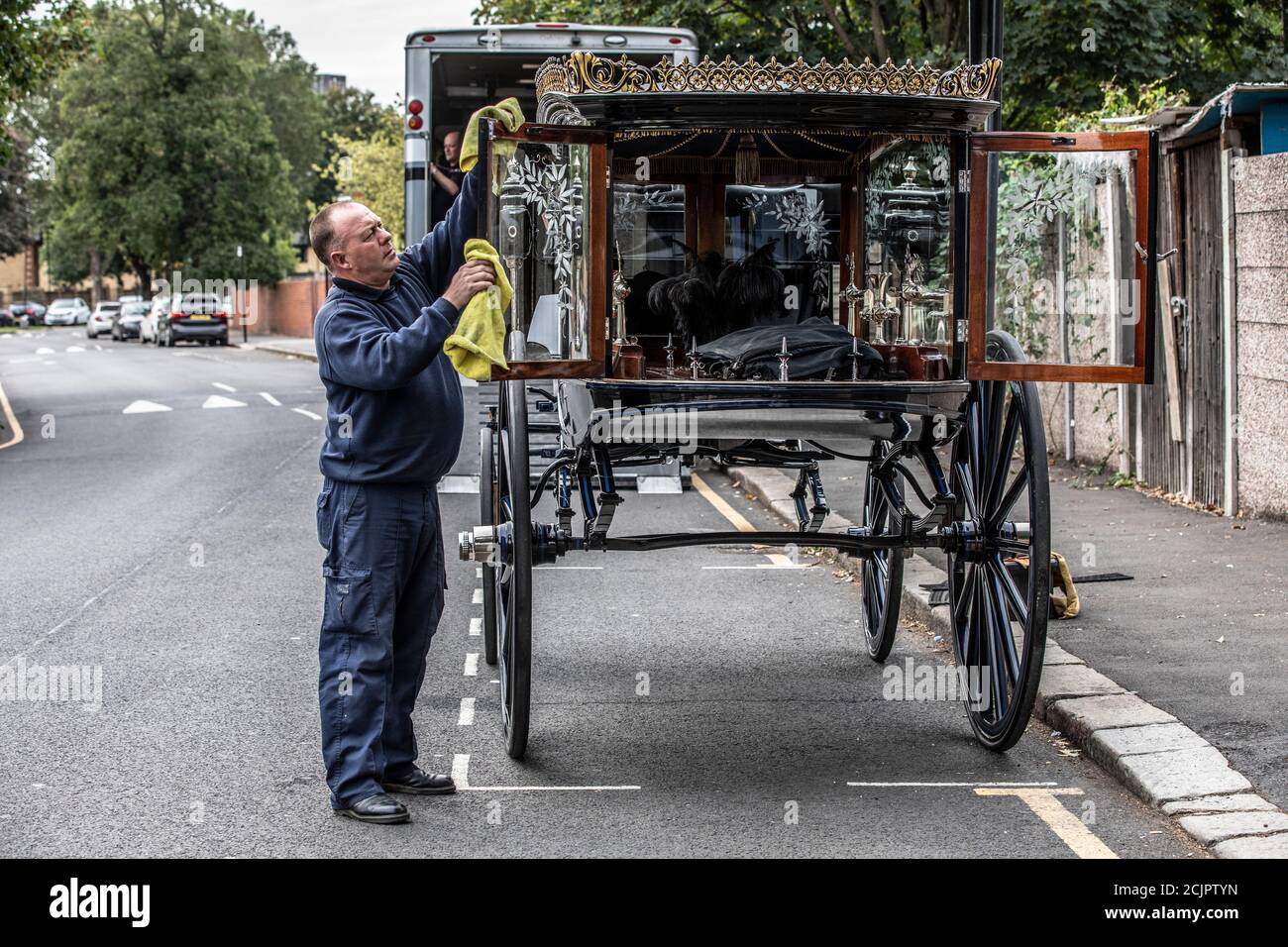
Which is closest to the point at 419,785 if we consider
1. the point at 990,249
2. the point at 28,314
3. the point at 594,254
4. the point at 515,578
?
the point at 515,578

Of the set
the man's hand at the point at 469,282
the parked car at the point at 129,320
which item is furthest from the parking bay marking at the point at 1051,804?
the parked car at the point at 129,320

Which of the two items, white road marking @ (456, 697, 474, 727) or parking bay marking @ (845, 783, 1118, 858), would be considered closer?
parking bay marking @ (845, 783, 1118, 858)

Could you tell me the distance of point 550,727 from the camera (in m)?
6.47

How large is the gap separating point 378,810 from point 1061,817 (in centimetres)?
219

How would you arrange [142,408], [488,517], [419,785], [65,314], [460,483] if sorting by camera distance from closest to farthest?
[419,785] < [488,517] < [460,483] < [142,408] < [65,314]

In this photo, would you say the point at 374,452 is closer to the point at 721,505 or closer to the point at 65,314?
the point at 721,505

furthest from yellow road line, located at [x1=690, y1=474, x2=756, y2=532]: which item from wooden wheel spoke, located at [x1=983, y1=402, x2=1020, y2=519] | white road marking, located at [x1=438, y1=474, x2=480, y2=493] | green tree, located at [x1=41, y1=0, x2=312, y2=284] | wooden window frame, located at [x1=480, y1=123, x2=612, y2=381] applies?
green tree, located at [x1=41, y1=0, x2=312, y2=284]

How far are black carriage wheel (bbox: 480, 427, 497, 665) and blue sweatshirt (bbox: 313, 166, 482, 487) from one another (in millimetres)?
1636

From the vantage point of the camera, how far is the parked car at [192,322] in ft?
163

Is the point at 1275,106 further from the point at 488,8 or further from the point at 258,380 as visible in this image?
the point at 258,380

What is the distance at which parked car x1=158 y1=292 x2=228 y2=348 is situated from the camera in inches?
1960

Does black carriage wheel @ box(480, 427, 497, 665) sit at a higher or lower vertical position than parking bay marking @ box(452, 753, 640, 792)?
higher

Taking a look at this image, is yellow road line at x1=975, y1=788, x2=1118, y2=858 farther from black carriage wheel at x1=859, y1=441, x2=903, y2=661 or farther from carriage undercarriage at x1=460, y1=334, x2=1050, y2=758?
black carriage wheel at x1=859, y1=441, x2=903, y2=661
